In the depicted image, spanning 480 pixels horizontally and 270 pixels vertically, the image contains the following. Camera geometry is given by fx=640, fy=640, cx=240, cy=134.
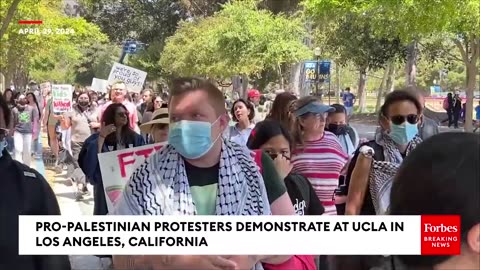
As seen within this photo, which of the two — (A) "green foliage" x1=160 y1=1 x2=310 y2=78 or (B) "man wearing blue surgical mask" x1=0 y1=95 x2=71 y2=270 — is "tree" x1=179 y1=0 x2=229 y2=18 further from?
(B) "man wearing blue surgical mask" x1=0 y1=95 x2=71 y2=270

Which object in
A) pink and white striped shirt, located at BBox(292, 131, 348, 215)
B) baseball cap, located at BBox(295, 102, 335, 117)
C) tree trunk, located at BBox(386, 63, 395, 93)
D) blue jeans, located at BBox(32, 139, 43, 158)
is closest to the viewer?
pink and white striped shirt, located at BBox(292, 131, 348, 215)

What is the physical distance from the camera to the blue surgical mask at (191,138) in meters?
1.86

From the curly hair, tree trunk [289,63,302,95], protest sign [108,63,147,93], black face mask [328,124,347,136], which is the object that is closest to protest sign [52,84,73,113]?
protest sign [108,63,147,93]

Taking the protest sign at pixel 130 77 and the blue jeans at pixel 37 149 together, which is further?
the blue jeans at pixel 37 149

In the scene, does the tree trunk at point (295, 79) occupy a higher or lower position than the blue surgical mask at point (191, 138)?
higher

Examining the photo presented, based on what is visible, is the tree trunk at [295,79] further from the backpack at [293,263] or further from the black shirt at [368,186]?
the backpack at [293,263]

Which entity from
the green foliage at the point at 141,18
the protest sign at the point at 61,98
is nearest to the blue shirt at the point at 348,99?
the protest sign at the point at 61,98

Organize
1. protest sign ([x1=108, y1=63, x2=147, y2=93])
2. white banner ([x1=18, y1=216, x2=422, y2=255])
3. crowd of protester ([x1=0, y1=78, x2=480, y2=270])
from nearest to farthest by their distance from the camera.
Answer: crowd of protester ([x1=0, y1=78, x2=480, y2=270]), white banner ([x1=18, y1=216, x2=422, y2=255]), protest sign ([x1=108, y1=63, x2=147, y2=93])

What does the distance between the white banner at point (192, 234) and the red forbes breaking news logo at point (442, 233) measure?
33 cm

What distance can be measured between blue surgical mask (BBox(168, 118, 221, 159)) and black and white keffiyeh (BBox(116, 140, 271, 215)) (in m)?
0.04

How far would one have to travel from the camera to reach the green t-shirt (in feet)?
5.98

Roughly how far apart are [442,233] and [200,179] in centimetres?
84

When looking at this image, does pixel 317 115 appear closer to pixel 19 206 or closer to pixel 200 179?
pixel 200 179

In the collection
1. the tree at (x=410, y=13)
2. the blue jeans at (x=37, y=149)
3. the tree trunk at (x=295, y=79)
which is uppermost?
the tree at (x=410, y=13)
